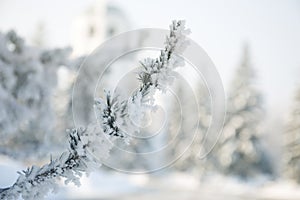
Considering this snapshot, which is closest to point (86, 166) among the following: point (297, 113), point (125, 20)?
point (297, 113)

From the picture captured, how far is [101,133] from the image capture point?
97 centimetres

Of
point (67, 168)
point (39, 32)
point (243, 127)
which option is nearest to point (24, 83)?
point (67, 168)

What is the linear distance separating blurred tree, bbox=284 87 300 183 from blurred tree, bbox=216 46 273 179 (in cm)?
102

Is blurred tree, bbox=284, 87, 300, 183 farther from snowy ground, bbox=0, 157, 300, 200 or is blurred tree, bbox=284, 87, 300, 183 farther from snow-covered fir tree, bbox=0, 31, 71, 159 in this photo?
snow-covered fir tree, bbox=0, 31, 71, 159

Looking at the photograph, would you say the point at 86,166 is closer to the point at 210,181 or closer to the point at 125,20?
the point at 210,181

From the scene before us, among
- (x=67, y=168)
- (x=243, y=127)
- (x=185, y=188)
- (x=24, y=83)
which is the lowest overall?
(x=67, y=168)

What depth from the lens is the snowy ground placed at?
39.5 feet

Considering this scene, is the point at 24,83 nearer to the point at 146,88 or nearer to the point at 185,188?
the point at 146,88

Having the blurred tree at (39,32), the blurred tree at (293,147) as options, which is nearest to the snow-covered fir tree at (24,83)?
the blurred tree at (39,32)

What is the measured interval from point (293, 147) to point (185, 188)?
4349 millimetres

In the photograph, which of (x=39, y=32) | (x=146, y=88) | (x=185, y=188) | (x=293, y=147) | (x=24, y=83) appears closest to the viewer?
(x=146, y=88)

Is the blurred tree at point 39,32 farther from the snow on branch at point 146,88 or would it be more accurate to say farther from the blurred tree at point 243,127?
the snow on branch at point 146,88

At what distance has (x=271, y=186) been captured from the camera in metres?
15.2

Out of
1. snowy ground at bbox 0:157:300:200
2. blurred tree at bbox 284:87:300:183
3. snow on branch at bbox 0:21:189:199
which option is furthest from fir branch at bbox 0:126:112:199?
blurred tree at bbox 284:87:300:183
